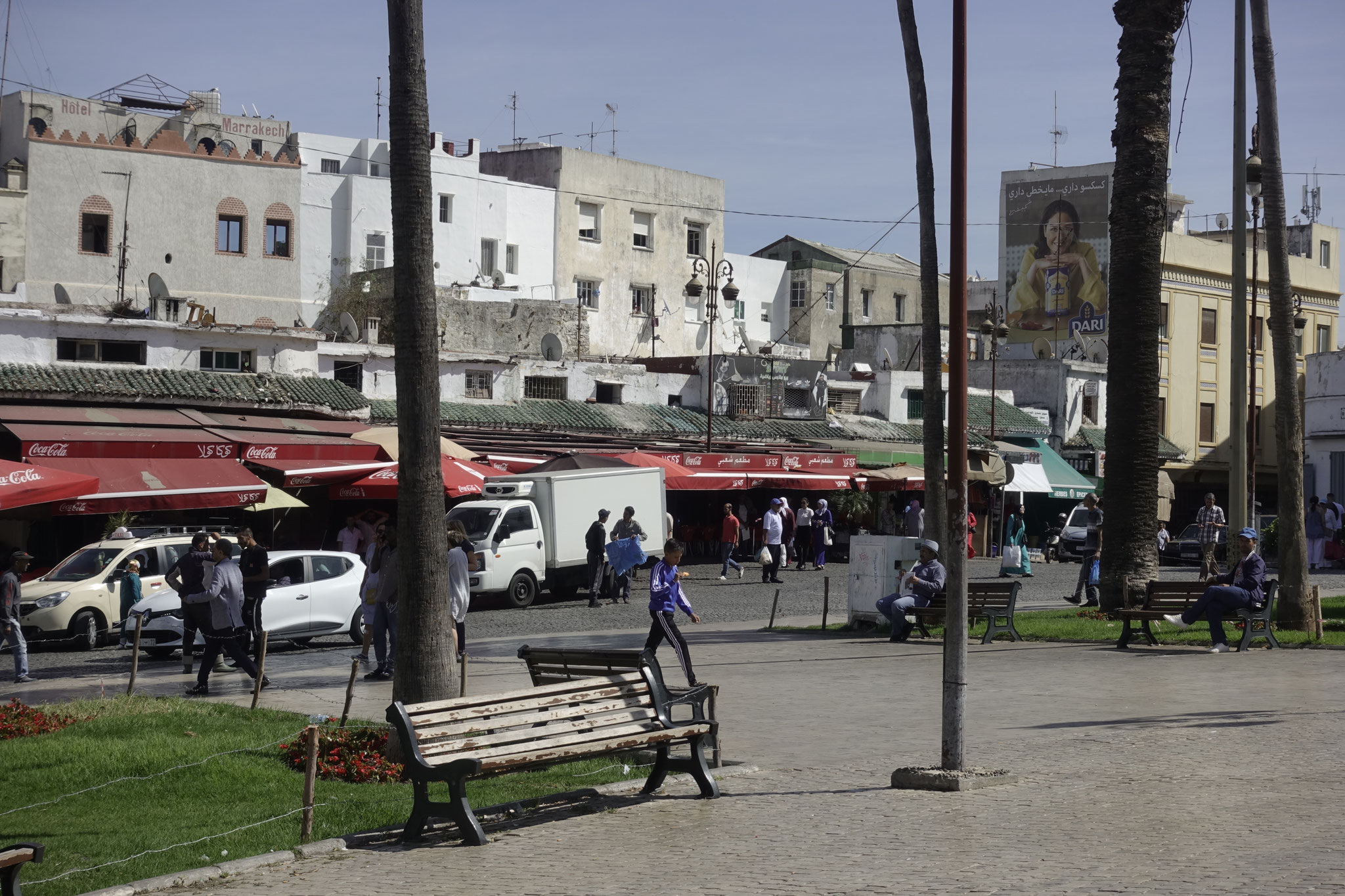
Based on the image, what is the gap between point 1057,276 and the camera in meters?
65.0

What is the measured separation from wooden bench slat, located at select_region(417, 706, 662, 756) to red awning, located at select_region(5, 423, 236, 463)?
65.0 feet

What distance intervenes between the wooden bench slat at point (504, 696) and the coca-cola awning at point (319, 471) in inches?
767

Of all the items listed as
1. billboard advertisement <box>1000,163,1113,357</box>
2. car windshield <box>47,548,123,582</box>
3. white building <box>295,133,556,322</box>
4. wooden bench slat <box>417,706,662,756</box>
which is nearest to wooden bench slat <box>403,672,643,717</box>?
wooden bench slat <box>417,706,662,756</box>

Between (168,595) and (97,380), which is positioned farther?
(97,380)

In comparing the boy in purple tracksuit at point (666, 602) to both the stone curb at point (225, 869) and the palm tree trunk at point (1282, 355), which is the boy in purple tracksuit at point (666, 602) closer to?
the stone curb at point (225, 869)

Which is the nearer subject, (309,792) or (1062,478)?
(309,792)

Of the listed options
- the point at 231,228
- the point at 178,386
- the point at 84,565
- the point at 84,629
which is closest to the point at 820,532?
the point at 178,386

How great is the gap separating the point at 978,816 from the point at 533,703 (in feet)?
8.79

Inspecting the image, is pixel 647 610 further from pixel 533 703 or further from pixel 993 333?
pixel 993 333

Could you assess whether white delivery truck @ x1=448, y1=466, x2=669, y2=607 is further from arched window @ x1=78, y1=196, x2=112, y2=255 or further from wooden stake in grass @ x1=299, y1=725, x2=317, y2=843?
arched window @ x1=78, y1=196, x2=112, y2=255

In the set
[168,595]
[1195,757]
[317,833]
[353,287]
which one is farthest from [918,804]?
[353,287]

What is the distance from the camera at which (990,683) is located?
47.1 ft

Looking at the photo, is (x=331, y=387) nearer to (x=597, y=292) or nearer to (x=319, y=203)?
(x=319, y=203)

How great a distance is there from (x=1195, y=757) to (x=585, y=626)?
1367 centimetres
